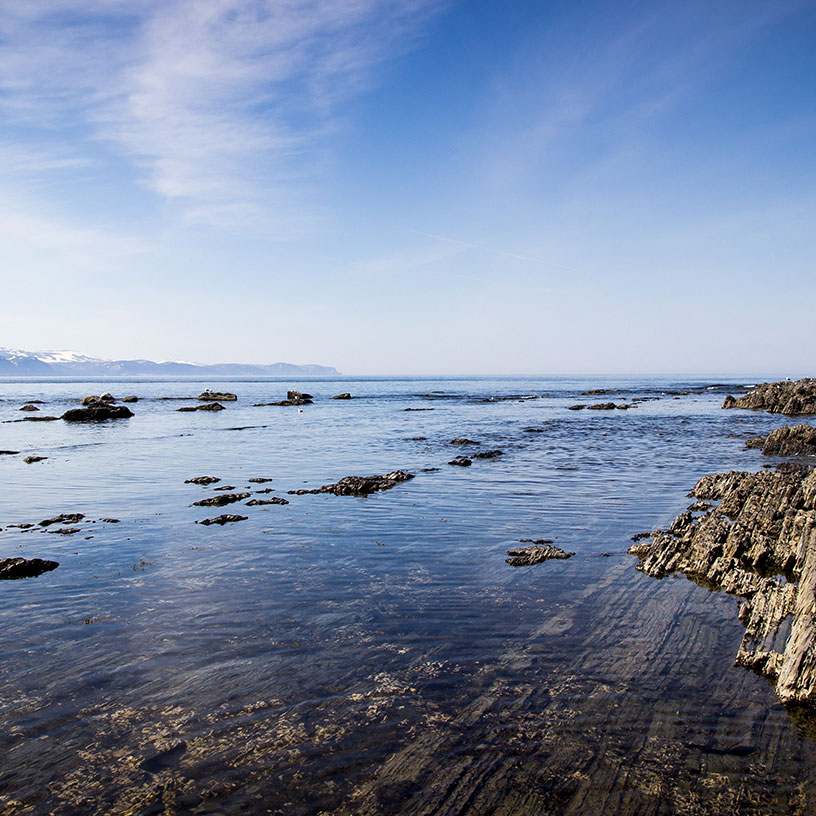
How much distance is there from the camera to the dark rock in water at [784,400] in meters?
58.8

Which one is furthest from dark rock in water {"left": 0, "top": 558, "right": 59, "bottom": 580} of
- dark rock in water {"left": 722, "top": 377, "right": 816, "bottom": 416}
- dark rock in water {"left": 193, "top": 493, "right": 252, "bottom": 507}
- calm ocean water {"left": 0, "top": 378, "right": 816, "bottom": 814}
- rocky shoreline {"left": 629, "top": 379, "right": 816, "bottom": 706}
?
dark rock in water {"left": 722, "top": 377, "right": 816, "bottom": 416}

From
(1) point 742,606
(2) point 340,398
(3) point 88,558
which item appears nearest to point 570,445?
(1) point 742,606

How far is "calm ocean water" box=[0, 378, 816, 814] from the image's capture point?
596 centimetres

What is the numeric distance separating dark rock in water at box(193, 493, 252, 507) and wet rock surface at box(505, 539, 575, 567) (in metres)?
10.9

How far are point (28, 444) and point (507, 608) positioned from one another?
131 feet

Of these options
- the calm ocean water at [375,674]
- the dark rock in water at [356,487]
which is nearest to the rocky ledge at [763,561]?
the calm ocean water at [375,674]

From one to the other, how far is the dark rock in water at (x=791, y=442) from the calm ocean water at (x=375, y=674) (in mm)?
16427

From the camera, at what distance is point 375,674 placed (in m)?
8.21

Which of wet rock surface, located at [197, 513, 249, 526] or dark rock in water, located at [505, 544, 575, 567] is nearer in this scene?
dark rock in water, located at [505, 544, 575, 567]

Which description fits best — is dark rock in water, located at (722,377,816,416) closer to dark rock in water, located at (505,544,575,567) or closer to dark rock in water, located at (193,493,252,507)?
dark rock in water, located at (505,544,575,567)

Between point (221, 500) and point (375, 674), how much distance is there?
1327cm

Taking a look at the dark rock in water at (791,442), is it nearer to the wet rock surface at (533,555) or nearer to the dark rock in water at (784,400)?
the wet rock surface at (533,555)

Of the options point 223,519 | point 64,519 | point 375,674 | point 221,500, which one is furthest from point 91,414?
point 375,674

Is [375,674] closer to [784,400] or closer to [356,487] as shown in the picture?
[356,487]
